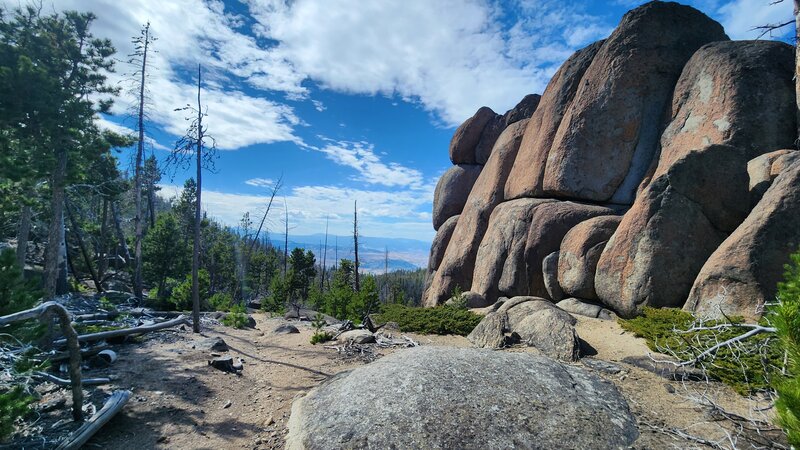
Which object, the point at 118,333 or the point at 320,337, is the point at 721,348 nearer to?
the point at 320,337

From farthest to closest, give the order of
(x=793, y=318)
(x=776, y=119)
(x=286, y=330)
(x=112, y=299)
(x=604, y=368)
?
(x=112, y=299) < (x=286, y=330) < (x=776, y=119) < (x=604, y=368) < (x=793, y=318)

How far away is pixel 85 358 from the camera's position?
29.1ft

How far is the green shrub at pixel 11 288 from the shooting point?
6.08 m

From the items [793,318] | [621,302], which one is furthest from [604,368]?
[793,318]

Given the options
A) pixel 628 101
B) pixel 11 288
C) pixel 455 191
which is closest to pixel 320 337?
pixel 11 288

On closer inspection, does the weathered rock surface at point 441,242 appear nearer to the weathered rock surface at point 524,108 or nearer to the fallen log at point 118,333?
the weathered rock surface at point 524,108

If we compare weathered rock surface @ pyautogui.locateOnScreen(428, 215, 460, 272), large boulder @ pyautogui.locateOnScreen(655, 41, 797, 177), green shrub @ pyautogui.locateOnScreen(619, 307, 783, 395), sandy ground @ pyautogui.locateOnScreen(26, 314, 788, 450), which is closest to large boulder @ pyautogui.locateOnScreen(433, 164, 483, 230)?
weathered rock surface @ pyautogui.locateOnScreen(428, 215, 460, 272)

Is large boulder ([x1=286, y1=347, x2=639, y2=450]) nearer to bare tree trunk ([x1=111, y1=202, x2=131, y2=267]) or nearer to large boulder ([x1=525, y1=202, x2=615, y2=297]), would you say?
large boulder ([x1=525, y1=202, x2=615, y2=297])

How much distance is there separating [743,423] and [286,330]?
13.2 m

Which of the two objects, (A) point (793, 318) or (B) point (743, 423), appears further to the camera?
(B) point (743, 423)

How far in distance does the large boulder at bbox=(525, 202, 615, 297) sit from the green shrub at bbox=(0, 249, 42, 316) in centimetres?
1593

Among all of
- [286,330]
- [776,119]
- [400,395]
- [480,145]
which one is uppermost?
[480,145]

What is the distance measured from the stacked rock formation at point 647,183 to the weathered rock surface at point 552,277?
2.2 inches

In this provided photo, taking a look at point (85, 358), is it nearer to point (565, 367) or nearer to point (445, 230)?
point (565, 367)
